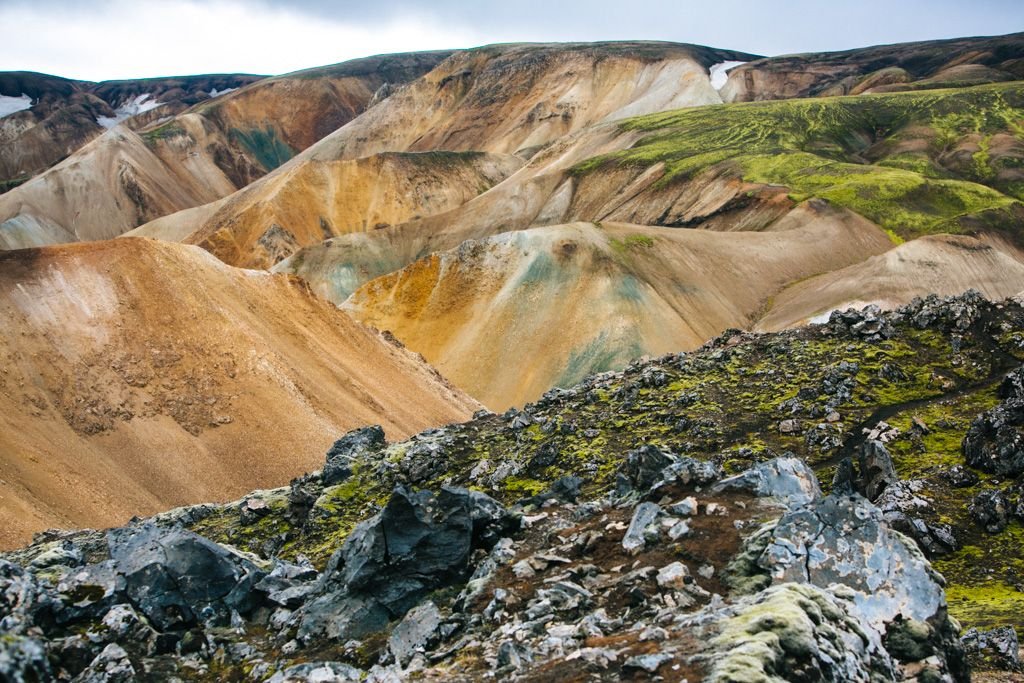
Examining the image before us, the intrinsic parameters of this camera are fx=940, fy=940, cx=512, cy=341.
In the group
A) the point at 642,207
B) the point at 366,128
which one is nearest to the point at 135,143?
the point at 366,128

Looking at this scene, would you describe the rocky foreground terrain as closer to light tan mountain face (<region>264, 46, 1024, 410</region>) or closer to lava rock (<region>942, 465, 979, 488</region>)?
lava rock (<region>942, 465, 979, 488</region>)

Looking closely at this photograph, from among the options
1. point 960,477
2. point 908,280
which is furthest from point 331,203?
point 960,477

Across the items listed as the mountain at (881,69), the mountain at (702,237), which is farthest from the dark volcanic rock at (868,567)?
the mountain at (881,69)

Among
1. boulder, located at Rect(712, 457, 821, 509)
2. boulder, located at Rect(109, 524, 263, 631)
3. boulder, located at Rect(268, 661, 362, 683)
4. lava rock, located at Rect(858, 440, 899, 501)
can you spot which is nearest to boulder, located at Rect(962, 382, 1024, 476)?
lava rock, located at Rect(858, 440, 899, 501)

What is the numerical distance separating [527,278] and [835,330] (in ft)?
168

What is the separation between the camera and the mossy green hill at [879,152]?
97.8m

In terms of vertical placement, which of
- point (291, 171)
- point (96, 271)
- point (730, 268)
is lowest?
point (730, 268)

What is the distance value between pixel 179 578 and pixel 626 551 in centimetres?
789

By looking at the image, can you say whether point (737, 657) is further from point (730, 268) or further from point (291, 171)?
point (291, 171)

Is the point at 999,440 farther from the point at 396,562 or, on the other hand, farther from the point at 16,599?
the point at 16,599

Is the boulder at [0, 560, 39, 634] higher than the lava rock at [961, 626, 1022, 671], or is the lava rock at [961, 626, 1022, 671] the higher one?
the boulder at [0, 560, 39, 634]

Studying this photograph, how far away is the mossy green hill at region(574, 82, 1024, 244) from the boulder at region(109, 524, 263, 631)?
8850cm

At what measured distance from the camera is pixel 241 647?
1575 centimetres

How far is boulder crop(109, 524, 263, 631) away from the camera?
1612cm
